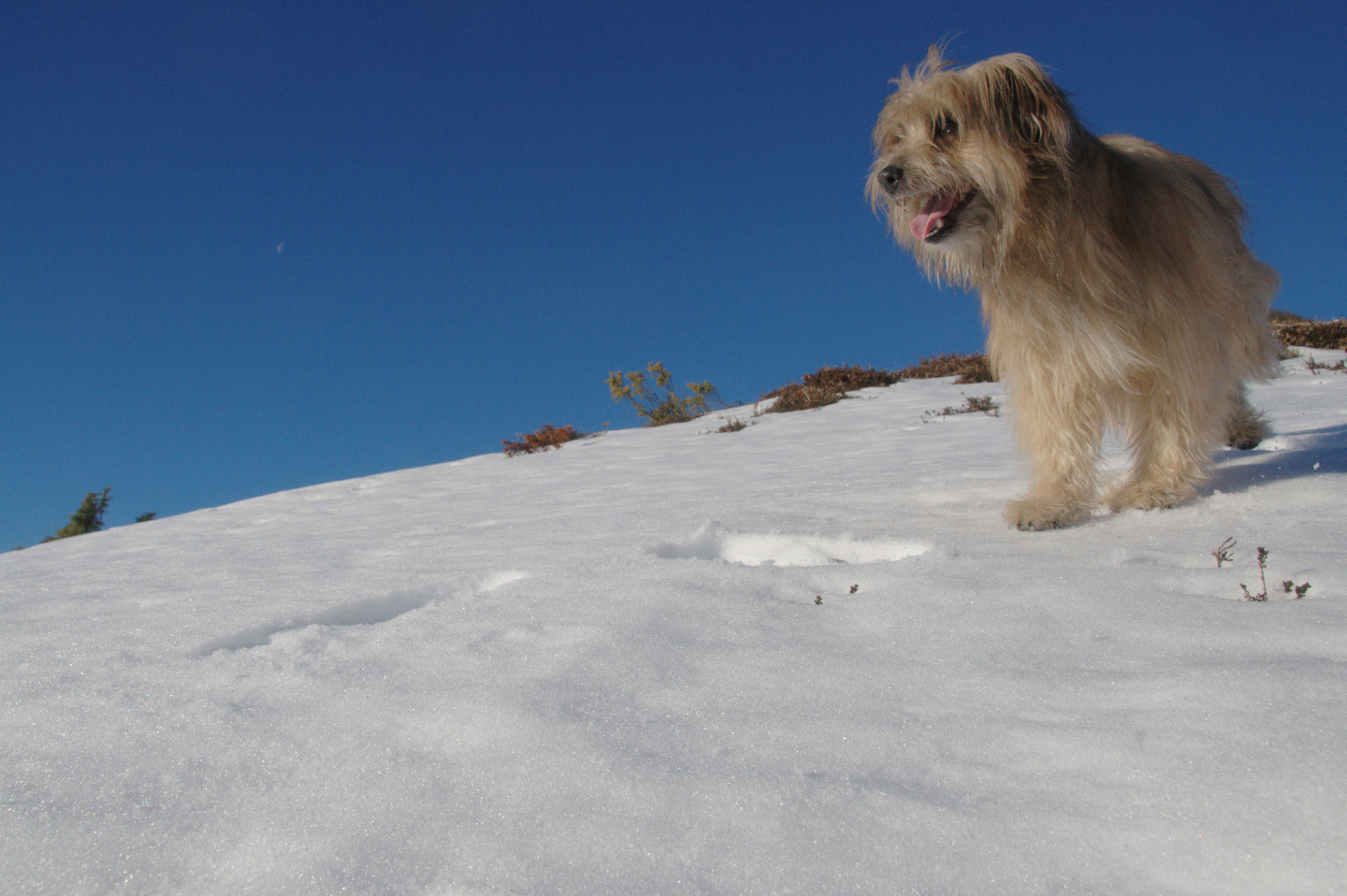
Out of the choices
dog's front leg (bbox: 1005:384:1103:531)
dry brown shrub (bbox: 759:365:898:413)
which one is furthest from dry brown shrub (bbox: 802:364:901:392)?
dog's front leg (bbox: 1005:384:1103:531)

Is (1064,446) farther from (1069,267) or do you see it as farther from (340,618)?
(340,618)

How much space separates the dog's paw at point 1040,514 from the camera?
313cm

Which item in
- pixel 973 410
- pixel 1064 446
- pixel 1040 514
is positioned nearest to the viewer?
pixel 1040 514

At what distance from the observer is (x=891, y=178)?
10.2 feet

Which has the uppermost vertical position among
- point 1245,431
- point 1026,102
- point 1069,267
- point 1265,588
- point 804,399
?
point 804,399

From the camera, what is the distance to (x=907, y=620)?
6.68 feet

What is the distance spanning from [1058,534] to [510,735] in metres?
2.32

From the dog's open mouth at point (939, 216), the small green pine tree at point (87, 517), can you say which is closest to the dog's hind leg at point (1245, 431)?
the dog's open mouth at point (939, 216)

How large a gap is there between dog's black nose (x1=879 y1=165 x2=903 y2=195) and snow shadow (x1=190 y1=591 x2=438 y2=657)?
2294 millimetres

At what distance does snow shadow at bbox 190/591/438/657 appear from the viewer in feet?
7.38

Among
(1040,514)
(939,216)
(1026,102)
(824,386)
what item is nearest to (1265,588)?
(1040,514)

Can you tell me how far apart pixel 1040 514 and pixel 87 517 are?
1314 centimetres

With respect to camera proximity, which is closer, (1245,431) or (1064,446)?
(1064,446)

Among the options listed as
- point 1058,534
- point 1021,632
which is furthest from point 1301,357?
point 1021,632
